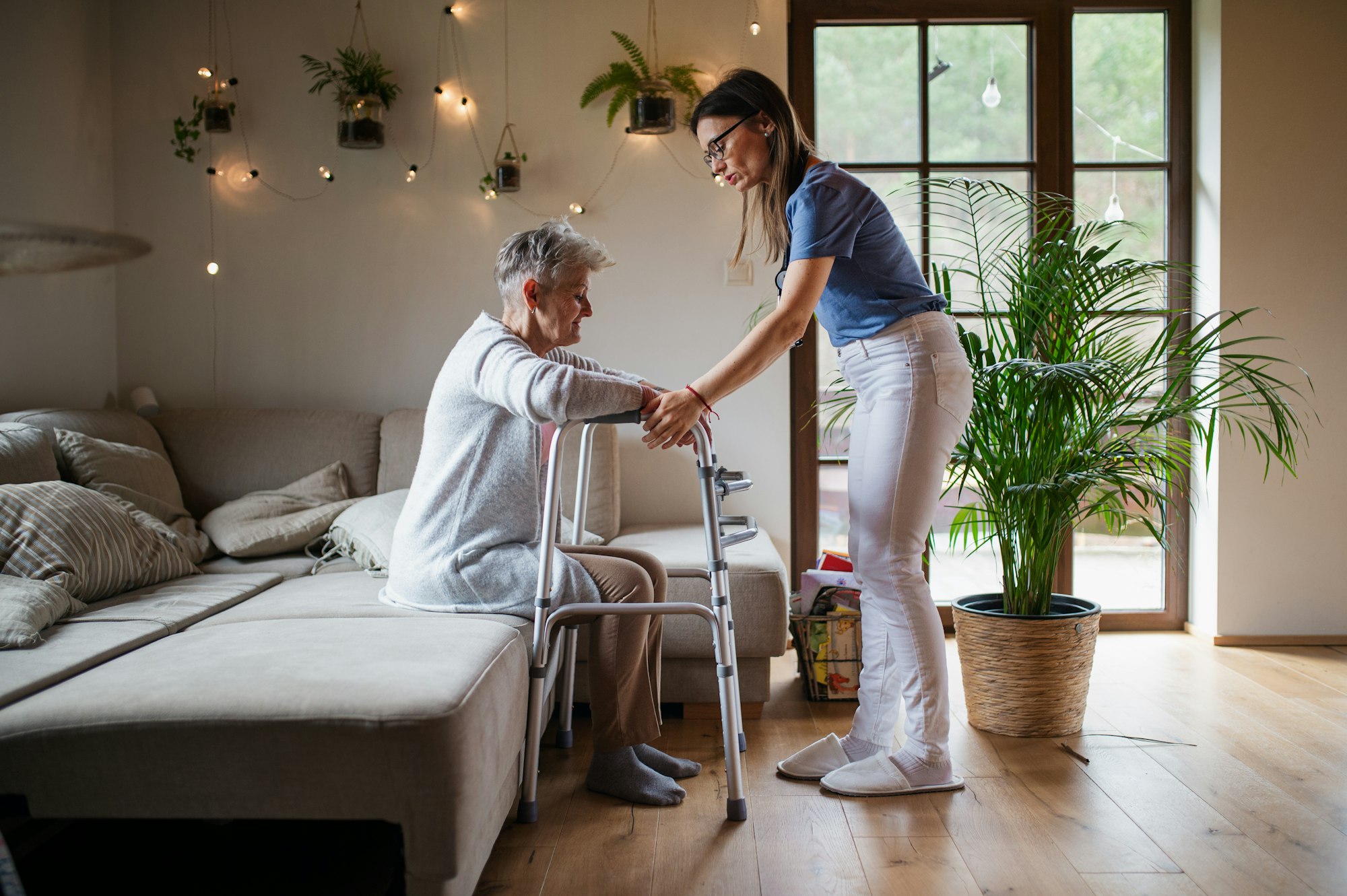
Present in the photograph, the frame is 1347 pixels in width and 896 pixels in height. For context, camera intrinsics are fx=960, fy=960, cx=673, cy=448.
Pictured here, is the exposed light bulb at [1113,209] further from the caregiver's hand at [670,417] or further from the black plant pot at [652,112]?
the caregiver's hand at [670,417]

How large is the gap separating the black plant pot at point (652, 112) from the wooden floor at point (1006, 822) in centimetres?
182

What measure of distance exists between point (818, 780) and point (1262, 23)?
289 centimetres

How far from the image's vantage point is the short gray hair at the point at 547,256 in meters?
1.85

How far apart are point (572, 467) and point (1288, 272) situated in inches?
96.3

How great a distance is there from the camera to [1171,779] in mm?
2025

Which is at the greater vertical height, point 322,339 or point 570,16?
point 570,16

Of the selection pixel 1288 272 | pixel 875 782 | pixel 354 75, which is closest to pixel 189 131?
pixel 354 75

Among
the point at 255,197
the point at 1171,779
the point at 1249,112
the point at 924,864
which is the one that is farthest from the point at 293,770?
the point at 1249,112

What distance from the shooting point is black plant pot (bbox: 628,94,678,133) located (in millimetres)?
3006

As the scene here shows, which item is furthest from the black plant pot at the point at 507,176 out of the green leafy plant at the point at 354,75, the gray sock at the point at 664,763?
the gray sock at the point at 664,763

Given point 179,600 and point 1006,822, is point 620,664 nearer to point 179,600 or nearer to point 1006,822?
point 1006,822

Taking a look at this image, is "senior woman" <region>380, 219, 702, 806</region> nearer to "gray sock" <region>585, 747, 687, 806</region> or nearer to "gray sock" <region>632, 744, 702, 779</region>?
"gray sock" <region>585, 747, 687, 806</region>

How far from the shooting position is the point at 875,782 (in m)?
1.95

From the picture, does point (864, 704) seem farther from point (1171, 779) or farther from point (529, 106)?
point (529, 106)
